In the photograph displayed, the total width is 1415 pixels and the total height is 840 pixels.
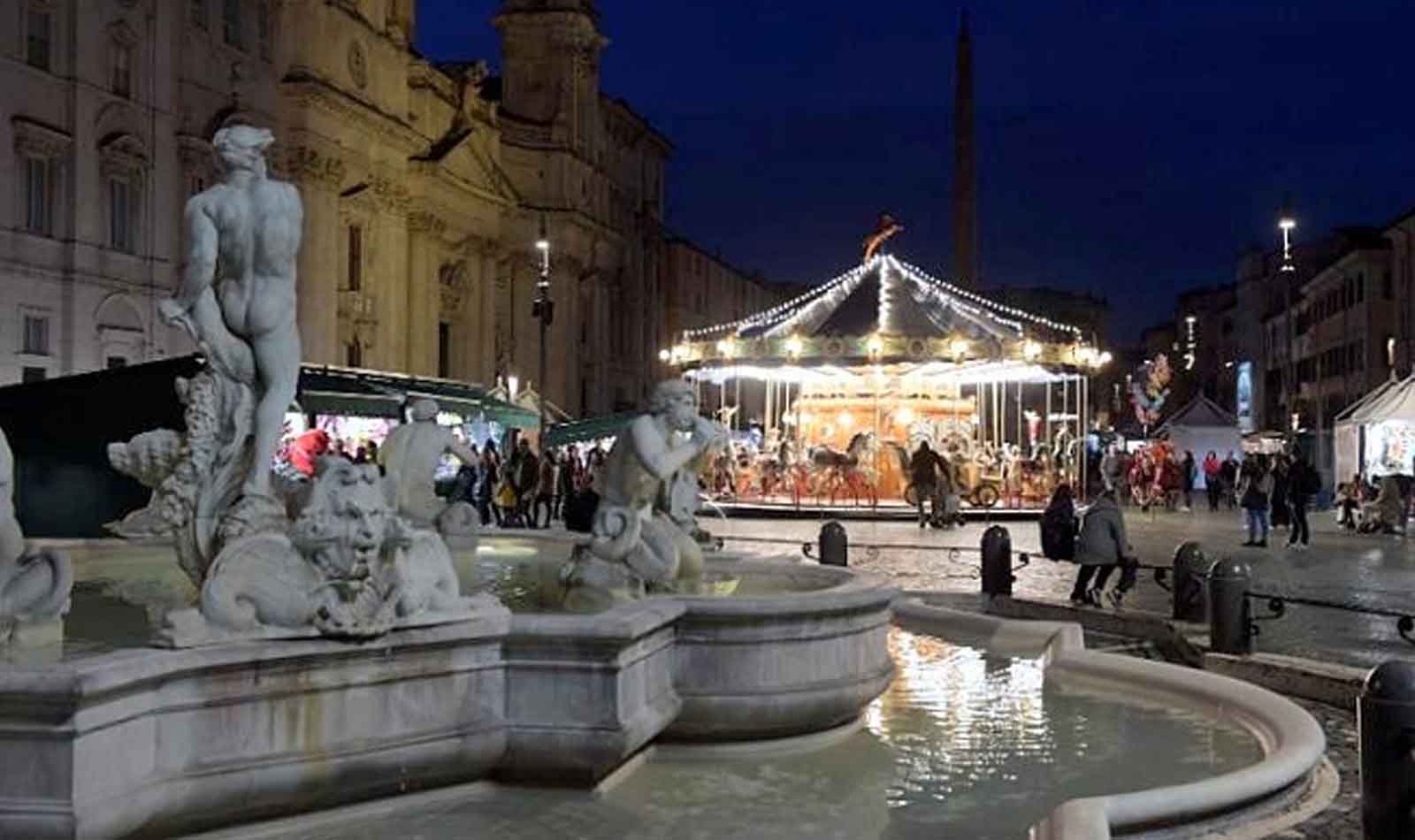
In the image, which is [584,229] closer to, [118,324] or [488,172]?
[488,172]

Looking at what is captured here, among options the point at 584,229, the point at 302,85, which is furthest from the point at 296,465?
the point at 584,229

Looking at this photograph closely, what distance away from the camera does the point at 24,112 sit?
31953 mm

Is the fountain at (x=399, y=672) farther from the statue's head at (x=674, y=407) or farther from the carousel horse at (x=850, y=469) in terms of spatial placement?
the carousel horse at (x=850, y=469)

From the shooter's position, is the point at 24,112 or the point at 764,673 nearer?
the point at 764,673

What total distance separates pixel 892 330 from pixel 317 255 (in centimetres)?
1954

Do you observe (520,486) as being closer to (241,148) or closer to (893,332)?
(893,332)

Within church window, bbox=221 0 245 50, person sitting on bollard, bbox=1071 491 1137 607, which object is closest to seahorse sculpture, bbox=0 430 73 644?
person sitting on bollard, bbox=1071 491 1137 607

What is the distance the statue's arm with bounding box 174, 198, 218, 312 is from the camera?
7.39 m

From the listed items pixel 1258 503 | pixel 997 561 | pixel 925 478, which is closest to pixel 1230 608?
pixel 997 561

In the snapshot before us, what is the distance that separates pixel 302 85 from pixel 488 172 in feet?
55.9

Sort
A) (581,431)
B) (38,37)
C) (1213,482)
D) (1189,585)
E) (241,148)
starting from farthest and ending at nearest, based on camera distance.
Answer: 1. (1213,482)
2. (581,431)
3. (38,37)
4. (1189,585)
5. (241,148)

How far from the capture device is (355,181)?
154ft

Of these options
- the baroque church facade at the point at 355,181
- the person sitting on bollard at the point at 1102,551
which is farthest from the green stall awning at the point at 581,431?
the person sitting on bollard at the point at 1102,551

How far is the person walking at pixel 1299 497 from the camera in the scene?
2494 cm
